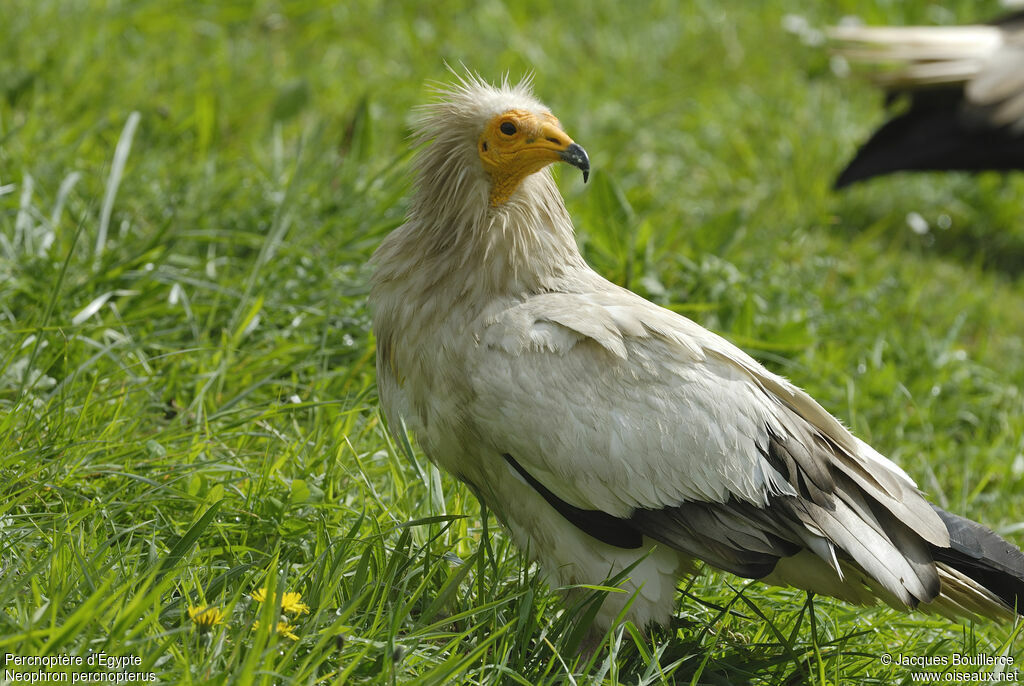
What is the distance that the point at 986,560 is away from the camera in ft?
9.33

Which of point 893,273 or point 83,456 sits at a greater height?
point 893,273

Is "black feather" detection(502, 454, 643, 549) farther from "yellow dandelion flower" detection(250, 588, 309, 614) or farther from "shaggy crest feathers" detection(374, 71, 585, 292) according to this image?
"yellow dandelion flower" detection(250, 588, 309, 614)

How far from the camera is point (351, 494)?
130 inches

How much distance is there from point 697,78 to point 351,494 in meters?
4.53

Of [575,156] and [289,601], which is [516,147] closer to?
[575,156]

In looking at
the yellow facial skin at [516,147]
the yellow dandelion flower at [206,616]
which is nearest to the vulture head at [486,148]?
the yellow facial skin at [516,147]

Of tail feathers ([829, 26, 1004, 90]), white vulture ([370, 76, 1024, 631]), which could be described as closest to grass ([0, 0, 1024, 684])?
white vulture ([370, 76, 1024, 631])

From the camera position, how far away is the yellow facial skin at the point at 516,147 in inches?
112

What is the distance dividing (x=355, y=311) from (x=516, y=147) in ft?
4.22

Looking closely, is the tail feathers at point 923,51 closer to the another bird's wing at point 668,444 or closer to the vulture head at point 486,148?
the vulture head at point 486,148

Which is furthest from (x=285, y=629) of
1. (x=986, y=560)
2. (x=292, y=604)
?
(x=986, y=560)

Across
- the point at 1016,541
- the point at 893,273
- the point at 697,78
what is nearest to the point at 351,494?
the point at 1016,541

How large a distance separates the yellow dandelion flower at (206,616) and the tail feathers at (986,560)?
179 centimetres

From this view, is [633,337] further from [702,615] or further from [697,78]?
[697,78]
